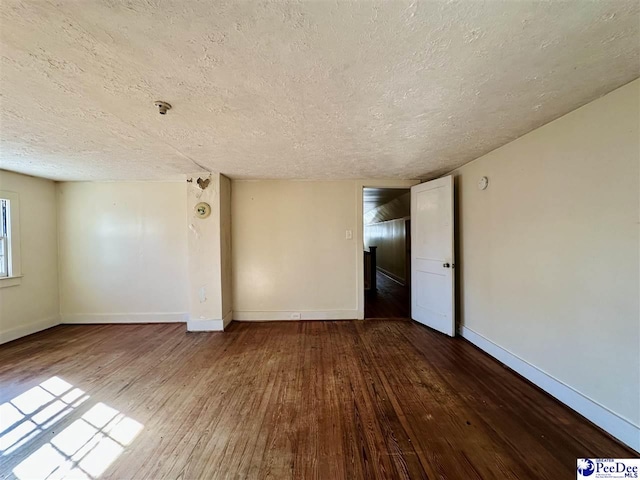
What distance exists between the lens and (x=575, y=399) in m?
1.75

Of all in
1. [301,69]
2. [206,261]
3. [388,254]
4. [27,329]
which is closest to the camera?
[301,69]

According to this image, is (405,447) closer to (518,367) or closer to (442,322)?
(518,367)

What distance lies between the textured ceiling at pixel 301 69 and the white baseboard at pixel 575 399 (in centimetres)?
203

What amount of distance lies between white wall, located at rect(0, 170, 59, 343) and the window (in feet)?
0.42

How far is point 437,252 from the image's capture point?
3.26 m

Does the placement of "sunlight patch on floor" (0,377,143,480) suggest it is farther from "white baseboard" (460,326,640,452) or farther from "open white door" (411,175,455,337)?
"open white door" (411,175,455,337)

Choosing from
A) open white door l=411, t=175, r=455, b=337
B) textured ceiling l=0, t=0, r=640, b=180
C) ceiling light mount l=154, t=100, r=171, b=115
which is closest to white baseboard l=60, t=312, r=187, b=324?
textured ceiling l=0, t=0, r=640, b=180

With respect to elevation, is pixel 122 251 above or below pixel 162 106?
below

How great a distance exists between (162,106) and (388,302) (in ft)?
14.9

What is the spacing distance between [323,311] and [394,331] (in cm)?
109

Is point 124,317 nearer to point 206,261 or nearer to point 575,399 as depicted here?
point 206,261

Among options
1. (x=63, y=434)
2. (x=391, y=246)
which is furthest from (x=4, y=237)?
(x=391, y=246)

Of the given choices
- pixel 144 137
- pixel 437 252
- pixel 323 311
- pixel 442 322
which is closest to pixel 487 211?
pixel 437 252

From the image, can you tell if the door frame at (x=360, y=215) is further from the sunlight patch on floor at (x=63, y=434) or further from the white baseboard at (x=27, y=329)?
the white baseboard at (x=27, y=329)
